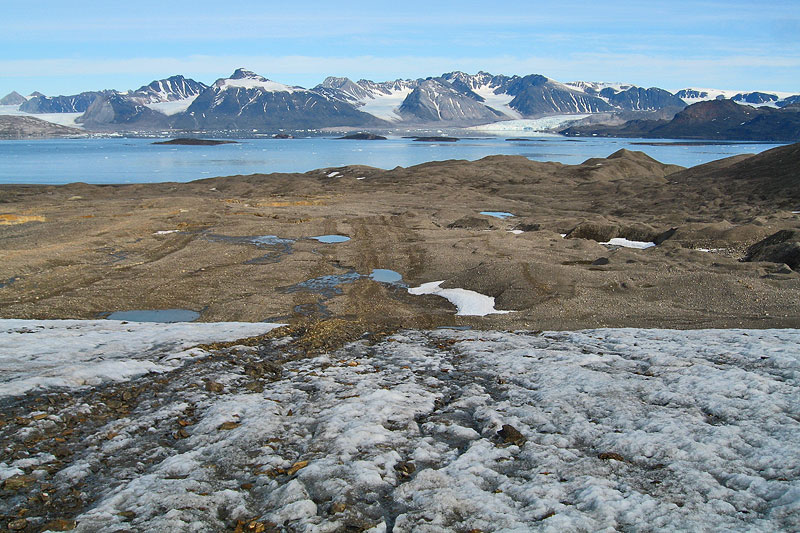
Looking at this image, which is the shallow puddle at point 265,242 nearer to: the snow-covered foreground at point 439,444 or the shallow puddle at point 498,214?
the snow-covered foreground at point 439,444

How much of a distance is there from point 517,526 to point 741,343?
28.4ft

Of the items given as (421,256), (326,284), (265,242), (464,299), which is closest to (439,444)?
(464,299)

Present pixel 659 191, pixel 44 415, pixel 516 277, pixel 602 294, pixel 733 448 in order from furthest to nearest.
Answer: pixel 659 191 < pixel 516 277 < pixel 602 294 < pixel 44 415 < pixel 733 448

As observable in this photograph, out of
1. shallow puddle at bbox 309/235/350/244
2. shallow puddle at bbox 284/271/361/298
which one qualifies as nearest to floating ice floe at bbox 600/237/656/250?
shallow puddle at bbox 309/235/350/244

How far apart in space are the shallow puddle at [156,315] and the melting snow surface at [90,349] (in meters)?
2.76

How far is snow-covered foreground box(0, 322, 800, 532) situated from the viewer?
5953mm

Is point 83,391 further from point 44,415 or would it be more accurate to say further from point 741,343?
point 741,343

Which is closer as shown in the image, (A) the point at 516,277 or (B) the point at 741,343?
(B) the point at 741,343

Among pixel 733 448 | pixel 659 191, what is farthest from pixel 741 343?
pixel 659 191

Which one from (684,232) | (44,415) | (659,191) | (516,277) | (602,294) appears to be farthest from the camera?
(659,191)

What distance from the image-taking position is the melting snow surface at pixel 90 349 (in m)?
10.0

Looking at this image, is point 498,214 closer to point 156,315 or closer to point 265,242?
point 265,242

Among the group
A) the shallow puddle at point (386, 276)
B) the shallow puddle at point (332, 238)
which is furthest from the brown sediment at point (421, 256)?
the shallow puddle at point (332, 238)

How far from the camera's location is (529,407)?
8.75 m
